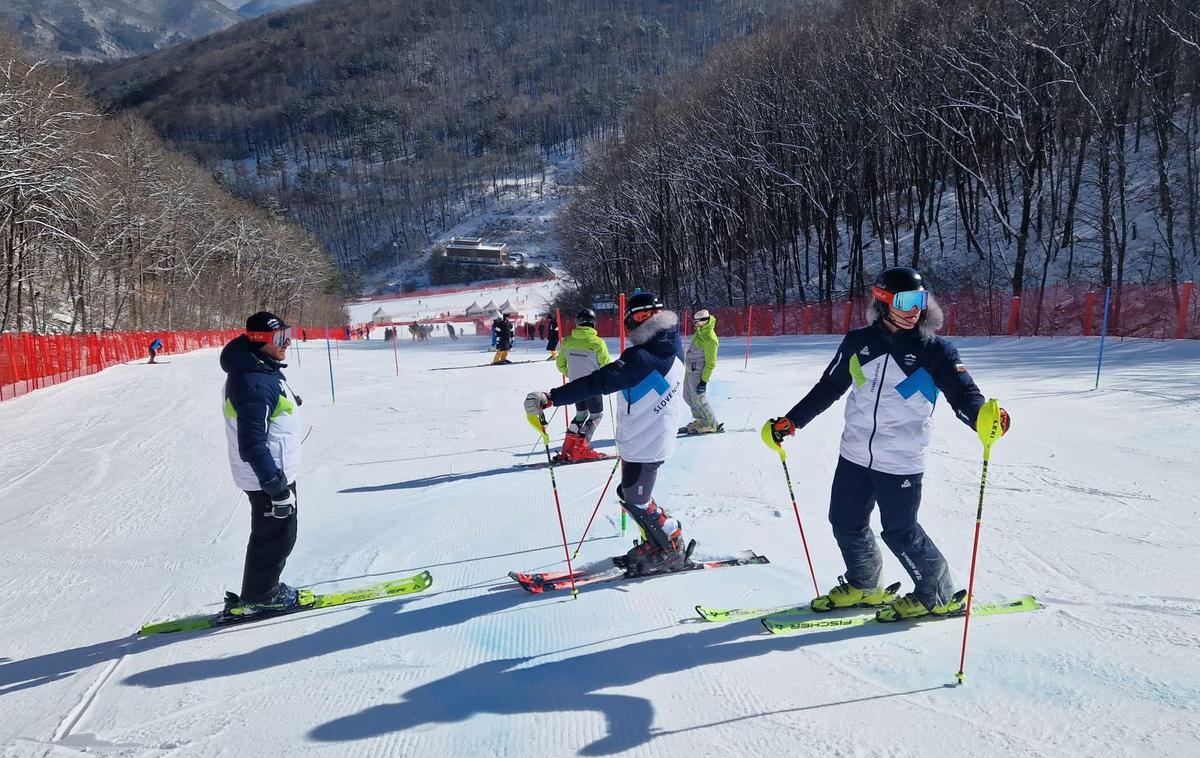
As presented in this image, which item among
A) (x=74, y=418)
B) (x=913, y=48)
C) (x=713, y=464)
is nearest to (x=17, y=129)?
(x=74, y=418)

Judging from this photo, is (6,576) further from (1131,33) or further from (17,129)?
(1131,33)

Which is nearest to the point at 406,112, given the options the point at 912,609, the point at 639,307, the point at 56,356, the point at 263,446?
the point at 56,356

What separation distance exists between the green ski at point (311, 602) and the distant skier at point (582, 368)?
11.9ft

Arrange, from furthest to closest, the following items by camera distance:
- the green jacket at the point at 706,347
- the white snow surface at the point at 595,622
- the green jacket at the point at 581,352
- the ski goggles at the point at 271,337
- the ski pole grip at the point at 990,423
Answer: the green jacket at the point at 706,347, the green jacket at the point at 581,352, the ski goggles at the point at 271,337, the ski pole grip at the point at 990,423, the white snow surface at the point at 595,622

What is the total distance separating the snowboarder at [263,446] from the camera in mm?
4043

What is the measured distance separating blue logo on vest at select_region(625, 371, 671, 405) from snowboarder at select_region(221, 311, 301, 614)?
201cm

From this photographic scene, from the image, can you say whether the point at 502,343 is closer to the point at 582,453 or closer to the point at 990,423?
the point at 582,453

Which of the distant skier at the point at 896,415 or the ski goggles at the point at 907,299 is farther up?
the ski goggles at the point at 907,299

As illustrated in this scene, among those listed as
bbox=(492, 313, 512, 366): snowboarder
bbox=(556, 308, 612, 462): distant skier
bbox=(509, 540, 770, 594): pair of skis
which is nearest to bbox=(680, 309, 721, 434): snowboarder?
bbox=(556, 308, 612, 462): distant skier

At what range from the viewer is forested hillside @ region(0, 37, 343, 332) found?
21766 mm

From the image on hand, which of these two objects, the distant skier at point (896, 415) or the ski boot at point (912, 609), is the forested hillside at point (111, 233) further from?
the ski boot at point (912, 609)

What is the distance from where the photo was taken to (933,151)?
105ft

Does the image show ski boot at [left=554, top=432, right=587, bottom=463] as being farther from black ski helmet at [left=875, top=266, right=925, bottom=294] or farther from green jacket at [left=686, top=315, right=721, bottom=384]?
black ski helmet at [left=875, top=266, right=925, bottom=294]

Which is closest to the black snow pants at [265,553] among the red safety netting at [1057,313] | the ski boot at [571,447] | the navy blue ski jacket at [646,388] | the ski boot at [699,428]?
the navy blue ski jacket at [646,388]
